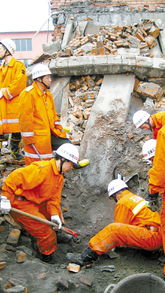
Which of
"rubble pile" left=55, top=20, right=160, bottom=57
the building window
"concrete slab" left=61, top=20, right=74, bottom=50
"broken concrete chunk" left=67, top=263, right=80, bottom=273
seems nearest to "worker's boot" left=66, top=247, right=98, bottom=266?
"broken concrete chunk" left=67, top=263, right=80, bottom=273

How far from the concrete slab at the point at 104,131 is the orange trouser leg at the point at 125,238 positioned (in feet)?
5.56

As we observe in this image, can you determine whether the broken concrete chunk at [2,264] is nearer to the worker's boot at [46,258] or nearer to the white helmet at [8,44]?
the worker's boot at [46,258]

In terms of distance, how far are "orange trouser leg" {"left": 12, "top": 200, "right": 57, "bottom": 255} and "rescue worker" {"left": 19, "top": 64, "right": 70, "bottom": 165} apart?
102cm

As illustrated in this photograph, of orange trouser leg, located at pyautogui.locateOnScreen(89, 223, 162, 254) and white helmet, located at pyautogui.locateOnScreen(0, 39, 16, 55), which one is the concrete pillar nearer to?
white helmet, located at pyautogui.locateOnScreen(0, 39, 16, 55)

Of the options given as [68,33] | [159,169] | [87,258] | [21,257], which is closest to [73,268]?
[87,258]

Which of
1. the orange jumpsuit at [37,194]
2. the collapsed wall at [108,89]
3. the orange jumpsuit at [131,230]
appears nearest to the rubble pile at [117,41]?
the collapsed wall at [108,89]

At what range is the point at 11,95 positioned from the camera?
5375mm

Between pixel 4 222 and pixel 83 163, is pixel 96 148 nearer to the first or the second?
pixel 83 163

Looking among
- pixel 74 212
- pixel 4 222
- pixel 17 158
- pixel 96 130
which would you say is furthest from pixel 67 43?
pixel 4 222

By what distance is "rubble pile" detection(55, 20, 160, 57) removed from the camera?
7.39 meters

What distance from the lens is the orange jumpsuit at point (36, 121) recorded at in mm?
4824

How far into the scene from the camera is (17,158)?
5.86 m

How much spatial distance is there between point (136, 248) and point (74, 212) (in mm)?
1411

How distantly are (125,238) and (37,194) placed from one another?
3.76 feet
